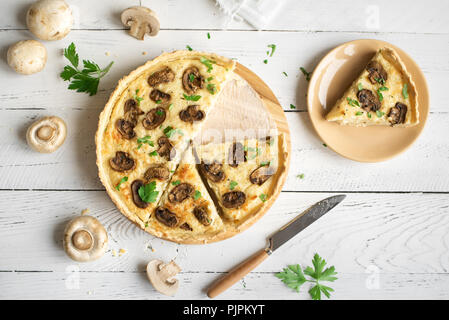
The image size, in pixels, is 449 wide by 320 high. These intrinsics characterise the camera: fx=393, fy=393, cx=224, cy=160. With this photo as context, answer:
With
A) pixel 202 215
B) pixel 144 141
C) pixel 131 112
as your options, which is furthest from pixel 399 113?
pixel 131 112

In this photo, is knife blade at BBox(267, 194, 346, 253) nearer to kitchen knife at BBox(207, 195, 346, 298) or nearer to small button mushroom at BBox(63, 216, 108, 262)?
kitchen knife at BBox(207, 195, 346, 298)

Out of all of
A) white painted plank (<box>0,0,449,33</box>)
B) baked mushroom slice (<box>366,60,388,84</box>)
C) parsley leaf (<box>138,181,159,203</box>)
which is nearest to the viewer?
parsley leaf (<box>138,181,159,203</box>)

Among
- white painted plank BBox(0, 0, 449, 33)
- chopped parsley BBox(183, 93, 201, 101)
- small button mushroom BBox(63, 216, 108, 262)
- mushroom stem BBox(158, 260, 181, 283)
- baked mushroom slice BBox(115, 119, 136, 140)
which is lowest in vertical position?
mushroom stem BBox(158, 260, 181, 283)

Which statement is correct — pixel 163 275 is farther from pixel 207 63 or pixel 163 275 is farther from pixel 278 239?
pixel 207 63

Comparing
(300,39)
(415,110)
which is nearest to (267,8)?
(300,39)

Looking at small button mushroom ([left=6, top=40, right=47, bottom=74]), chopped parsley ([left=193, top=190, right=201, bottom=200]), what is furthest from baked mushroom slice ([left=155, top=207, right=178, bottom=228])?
small button mushroom ([left=6, top=40, right=47, bottom=74])

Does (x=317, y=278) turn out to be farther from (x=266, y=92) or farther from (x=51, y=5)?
(x=51, y=5)

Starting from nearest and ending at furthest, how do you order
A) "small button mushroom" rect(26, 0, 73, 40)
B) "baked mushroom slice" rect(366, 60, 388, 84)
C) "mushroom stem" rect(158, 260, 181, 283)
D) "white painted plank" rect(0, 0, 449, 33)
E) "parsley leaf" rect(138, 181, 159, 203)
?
"parsley leaf" rect(138, 181, 159, 203), "small button mushroom" rect(26, 0, 73, 40), "baked mushroom slice" rect(366, 60, 388, 84), "mushroom stem" rect(158, 260, 181, 283), "white painted plank" rect(0, 0, 449, 33)

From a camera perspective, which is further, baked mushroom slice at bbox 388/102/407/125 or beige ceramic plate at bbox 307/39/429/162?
beige ceramic plate at bbox 307/39/429/162
